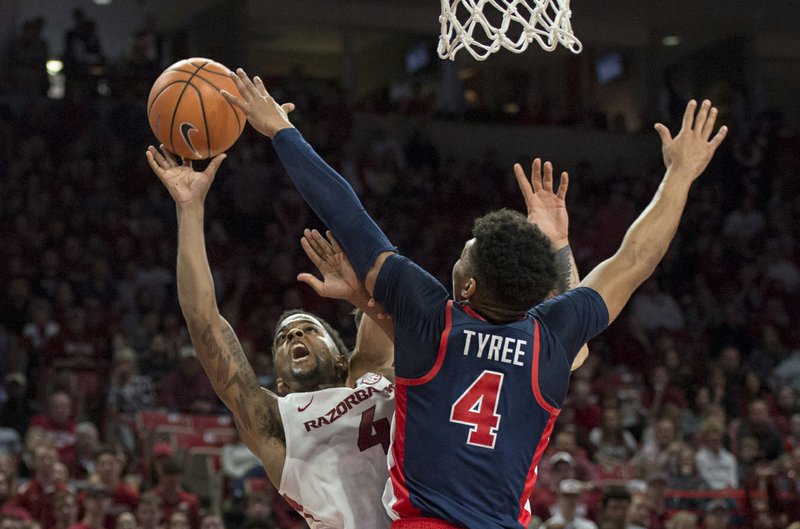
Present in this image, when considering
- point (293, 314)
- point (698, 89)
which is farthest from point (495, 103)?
point (293, 314)

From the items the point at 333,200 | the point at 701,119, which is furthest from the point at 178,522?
the point at 701,119

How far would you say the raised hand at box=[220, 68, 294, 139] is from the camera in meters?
3.21

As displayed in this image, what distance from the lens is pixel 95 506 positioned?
24.7 ft

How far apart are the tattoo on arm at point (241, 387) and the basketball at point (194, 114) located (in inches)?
21.6

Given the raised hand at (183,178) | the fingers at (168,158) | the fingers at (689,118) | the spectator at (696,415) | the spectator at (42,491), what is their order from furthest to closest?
the spectator at (696,415) → the spectator at (42,491) → the fingers at (168,158) → the raised hand at (183,178) → the fingers at (689,118)

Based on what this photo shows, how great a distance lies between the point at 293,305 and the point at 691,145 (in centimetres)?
829

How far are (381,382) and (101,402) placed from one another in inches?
244

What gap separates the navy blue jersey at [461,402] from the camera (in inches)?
113

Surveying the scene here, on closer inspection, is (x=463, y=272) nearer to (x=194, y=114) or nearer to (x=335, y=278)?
(x=335, y=278)

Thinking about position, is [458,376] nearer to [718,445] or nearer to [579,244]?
[718,445]

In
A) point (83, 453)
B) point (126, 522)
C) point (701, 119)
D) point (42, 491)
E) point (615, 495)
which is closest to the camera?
point (701, 119)

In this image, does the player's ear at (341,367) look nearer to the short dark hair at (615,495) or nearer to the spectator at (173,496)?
the spectator at (173,496)

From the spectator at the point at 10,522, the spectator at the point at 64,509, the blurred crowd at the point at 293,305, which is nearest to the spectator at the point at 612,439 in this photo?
the blurred crowd at the point at 293,305

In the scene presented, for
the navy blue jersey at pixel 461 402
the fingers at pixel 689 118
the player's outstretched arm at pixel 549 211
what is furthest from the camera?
the player's outstretched arm at pixel 549 211
